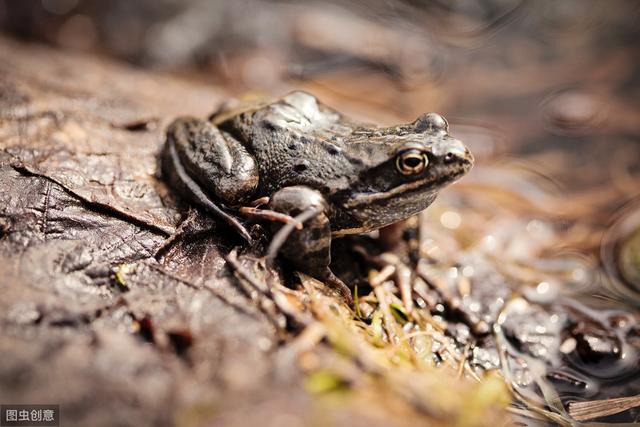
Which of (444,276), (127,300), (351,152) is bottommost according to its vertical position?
(444,276)

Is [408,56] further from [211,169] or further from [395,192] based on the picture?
[211,169]

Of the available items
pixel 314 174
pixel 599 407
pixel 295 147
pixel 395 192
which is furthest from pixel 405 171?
pixel 599 407

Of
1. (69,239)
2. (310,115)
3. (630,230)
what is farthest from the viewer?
(630,230)

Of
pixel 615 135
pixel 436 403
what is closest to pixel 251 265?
pixel 436 403

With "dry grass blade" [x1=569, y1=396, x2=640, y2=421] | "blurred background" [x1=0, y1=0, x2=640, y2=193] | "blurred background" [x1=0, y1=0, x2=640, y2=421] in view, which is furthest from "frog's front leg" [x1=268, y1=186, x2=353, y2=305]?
"blurred background" [x1=0, y1=0, x2=640, y2=193]

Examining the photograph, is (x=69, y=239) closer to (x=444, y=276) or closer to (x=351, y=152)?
(x=351, y=152)
